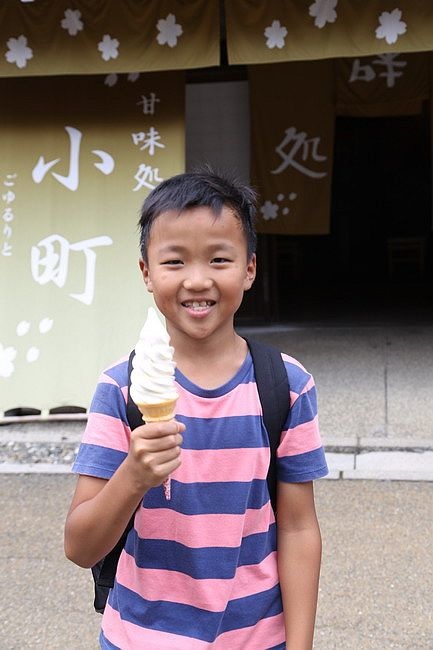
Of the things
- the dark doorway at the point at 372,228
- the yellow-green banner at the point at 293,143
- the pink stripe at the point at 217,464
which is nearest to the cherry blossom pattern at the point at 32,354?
the yellow-green banner at the point at 293,143

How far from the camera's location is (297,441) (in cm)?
177

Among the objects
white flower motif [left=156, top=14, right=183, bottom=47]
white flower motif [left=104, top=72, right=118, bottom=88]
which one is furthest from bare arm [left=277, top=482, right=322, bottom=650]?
white flower motif [left=104, top=72, right=118, bottom=88]

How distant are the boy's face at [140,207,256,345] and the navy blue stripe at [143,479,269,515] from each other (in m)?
0.31

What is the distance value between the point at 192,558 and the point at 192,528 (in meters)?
0.06

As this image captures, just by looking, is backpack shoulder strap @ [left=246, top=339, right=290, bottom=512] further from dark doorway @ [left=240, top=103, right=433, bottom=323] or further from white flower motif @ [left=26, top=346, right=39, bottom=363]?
dark doorway @ [left=240, top=103, right=433, bottom=323]

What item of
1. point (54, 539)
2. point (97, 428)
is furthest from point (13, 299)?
point (97, 428)

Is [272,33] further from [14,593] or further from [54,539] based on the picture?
[14,593]

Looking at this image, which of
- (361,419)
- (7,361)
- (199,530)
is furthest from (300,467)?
(7,361)

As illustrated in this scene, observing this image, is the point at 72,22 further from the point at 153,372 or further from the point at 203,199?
the point at 153,372

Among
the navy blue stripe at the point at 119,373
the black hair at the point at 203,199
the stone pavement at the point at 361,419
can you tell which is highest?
the black hair at the point at 203,199

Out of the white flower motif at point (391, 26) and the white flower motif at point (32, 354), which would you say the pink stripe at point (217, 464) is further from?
the white flower motif at point (32, 354)

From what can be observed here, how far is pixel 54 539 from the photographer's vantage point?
4625 millimetres

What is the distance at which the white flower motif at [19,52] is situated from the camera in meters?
6.46

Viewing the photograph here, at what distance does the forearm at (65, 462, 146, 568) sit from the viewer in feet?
4.87
